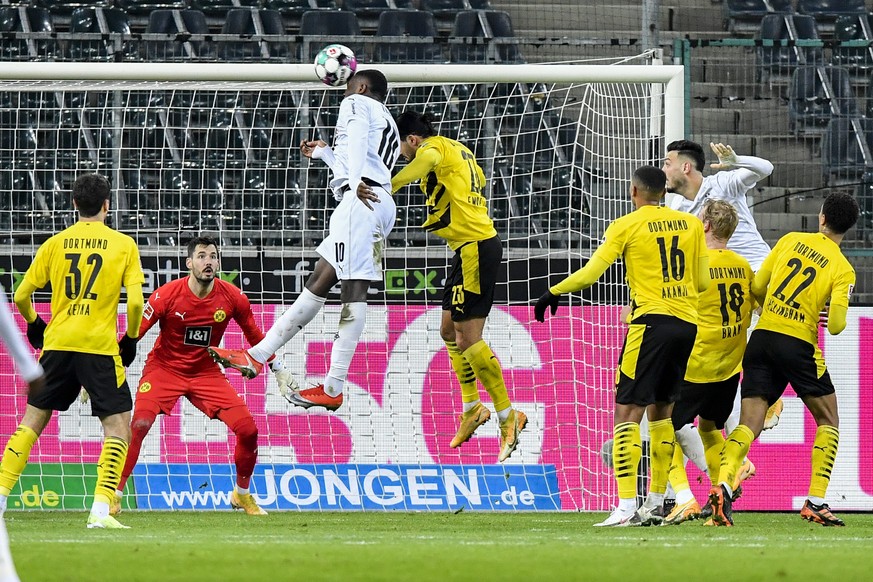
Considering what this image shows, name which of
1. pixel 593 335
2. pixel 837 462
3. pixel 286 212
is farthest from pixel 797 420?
pixel 286 212

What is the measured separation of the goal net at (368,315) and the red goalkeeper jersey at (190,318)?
1.04 metres

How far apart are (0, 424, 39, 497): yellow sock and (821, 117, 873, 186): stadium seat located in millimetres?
8317

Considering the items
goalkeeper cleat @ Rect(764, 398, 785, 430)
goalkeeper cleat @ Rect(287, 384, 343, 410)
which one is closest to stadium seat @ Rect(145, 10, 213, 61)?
goalkeeper cleat @ Rect(287, 384, 343, 410)

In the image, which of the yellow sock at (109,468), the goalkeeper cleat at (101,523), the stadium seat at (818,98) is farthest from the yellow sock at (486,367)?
the stadium seat at (818,98)

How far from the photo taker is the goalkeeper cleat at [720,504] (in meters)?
8.37

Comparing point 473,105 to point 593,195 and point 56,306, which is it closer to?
point 593,195

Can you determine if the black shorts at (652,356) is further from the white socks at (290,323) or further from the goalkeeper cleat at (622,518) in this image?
the white socks at (290,323)

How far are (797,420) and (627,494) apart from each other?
3.66 metres

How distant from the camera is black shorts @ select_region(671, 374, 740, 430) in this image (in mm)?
8969

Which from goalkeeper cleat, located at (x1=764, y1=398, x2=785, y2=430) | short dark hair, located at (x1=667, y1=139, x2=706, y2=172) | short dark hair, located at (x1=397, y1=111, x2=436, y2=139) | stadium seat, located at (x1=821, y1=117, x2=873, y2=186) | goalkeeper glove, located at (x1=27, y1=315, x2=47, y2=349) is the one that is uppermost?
short dark hair, located at (x1=397, y1=111, x2=436, y2=139)

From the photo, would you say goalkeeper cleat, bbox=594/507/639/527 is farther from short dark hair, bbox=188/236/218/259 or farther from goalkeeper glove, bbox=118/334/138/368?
short dark hair, bbox=188/236/218/259

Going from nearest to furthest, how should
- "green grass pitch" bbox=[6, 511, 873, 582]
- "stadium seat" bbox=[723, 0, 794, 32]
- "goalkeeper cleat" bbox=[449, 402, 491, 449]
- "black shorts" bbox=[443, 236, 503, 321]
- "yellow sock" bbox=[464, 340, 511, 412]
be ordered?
1. "green grass pitch" bbox=[6, 511, 873, 582]
2. "black shorts" bbox=[443, 236, 503, 321]
3. "yellow sock" bbox=[464, 340, 511, 412]
4. "goalkeeper cleat" bbox=[449, 402, 491, 449]
5. "stadium seat" bbox=[723, 0, 794, 32]

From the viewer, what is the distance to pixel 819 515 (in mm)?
9039

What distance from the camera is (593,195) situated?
11273 millimetres
